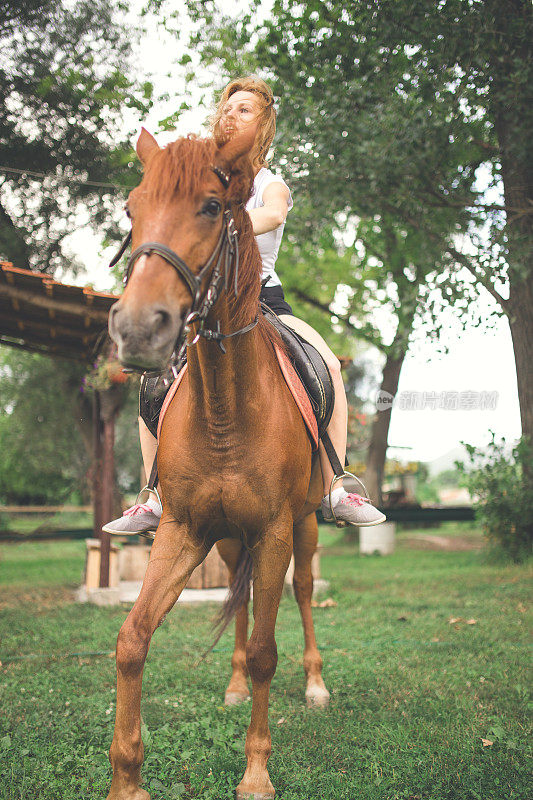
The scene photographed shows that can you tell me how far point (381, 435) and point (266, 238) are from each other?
48.5ft

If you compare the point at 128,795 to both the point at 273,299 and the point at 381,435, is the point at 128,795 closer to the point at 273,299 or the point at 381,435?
the point at 273,299

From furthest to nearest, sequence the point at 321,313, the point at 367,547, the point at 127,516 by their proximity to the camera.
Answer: the point at 321,313 < the point at 367,547 < the point at 127,516

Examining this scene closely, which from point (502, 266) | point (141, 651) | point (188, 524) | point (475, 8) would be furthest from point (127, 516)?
point (475, 8)

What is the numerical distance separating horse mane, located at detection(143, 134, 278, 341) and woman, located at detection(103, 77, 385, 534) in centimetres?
29

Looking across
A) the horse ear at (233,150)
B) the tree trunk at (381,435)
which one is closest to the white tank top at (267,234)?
the horse ear at (233,150)

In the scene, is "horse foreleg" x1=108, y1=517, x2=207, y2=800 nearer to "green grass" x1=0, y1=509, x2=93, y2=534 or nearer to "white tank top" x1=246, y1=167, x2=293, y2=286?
"white tank top" x1=246, y1=167, x2=293, y2=286

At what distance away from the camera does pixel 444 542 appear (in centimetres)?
1762

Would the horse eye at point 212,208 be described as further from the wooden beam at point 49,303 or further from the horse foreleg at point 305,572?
the wooden beam at point 49,303

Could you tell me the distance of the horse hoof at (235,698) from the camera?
4238 millimetres

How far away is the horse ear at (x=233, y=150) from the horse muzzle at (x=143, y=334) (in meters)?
0.75

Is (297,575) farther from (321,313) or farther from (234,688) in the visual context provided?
(321,313)

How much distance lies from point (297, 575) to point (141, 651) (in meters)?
2.62

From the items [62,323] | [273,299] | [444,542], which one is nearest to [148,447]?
[273,299]

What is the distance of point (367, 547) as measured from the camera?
1509 centimetres
